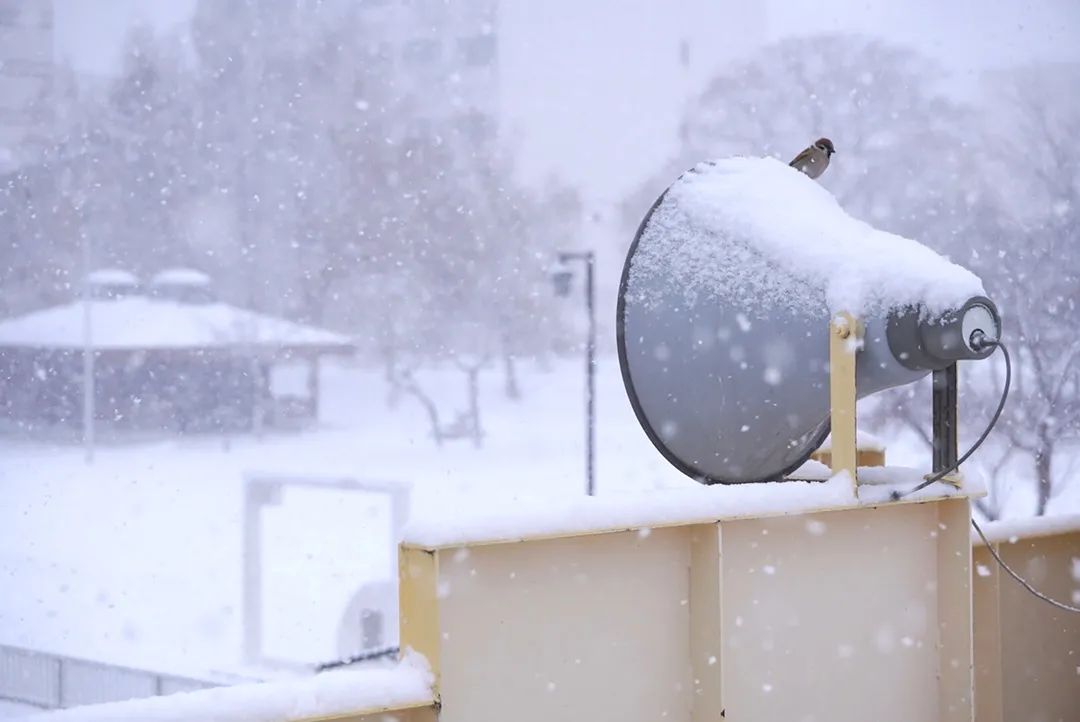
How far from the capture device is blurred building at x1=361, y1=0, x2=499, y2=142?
66250mm

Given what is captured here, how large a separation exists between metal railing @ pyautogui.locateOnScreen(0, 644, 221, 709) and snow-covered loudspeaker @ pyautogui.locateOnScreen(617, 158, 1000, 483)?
9.84 meters

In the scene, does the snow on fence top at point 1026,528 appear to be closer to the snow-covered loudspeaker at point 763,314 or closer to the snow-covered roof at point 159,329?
the snow-covered loudspeaker at point 763,314

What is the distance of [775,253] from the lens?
399 centimetres

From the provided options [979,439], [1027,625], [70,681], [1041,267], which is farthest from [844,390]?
[1041,267]

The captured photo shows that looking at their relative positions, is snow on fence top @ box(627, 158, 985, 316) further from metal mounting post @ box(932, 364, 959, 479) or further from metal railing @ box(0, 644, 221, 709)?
metal railing @ box(0, 644, 221, 709)

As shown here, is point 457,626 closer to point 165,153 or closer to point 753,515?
point 753,515

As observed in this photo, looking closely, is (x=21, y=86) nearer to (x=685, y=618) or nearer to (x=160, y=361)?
(x=160, y=361)

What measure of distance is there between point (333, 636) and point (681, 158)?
43229mm

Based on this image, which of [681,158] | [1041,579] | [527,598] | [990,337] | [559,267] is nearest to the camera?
[527,598]

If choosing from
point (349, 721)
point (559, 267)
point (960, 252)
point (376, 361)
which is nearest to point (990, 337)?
point (349, 721)

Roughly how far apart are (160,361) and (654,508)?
5369 centimetres

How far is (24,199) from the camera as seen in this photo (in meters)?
64.7

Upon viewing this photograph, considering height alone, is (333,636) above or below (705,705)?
below

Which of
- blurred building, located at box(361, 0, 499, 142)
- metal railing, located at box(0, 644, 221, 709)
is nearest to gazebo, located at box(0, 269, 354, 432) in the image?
blurred building, located at box(361, 0, 499, 142)
